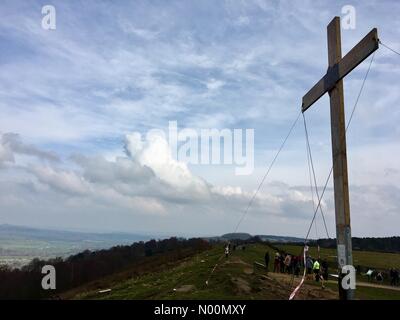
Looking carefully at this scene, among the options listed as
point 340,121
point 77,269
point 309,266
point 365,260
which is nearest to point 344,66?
point 340,121

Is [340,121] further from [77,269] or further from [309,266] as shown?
[77,269]

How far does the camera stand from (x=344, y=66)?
10.6 metres

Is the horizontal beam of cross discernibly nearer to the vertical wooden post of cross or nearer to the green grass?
the vertical wooden post of cross

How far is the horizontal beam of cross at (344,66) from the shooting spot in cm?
932

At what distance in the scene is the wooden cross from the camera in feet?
32.7

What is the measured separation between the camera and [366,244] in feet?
397

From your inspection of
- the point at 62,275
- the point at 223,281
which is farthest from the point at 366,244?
the point at 223,281

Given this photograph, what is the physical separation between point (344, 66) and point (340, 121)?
1.33 metres

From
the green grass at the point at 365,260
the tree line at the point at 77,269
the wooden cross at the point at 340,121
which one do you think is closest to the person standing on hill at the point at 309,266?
the wooden cross at the point at 340,121

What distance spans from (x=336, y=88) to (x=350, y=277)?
4600mm

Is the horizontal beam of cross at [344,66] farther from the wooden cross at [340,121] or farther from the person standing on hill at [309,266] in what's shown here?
the person standing on hill at [309,266]
